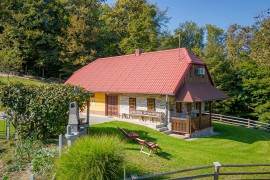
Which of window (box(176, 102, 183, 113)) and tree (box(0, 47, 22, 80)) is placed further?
tree (box(0, 47, 22, 80))

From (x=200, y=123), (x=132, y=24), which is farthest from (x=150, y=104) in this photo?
(x=132, y=24)

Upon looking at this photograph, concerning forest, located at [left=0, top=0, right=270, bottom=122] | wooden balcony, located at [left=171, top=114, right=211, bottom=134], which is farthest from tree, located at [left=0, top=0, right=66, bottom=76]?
wooden balcony, located at [left=171, top=114, right=211, bottom=134]

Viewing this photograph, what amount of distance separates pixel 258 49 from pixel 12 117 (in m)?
15.2

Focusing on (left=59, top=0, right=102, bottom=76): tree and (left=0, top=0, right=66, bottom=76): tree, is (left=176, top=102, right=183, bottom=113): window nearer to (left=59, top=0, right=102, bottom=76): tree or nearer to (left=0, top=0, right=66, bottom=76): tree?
(left=59, top=0, right=102, bottom=76): tree

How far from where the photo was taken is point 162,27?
4750 cm

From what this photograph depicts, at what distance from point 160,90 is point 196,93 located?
257 centimetres

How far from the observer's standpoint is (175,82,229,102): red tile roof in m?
16.6

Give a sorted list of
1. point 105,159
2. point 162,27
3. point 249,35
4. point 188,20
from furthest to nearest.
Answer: point 188,20 < point 162,27 < point 249,35 < point 105,159

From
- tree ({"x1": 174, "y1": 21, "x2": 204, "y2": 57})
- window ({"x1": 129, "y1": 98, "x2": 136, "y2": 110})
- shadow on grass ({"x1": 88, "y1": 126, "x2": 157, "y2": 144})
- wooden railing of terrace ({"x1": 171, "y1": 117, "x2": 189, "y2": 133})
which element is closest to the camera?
shadow on grass ({"x1": 88, "y1": 126, "x2": 157, "y2": 144})

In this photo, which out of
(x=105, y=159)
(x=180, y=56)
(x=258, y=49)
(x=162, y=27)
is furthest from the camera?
(x=162, y=27)

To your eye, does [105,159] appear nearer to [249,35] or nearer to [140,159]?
[140,159]

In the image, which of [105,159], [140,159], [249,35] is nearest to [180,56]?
[140,159]

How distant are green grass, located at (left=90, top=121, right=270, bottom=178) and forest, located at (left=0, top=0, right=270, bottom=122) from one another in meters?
11.8

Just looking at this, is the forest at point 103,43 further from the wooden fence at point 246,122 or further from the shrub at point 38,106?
the shrub at point 38,106
